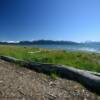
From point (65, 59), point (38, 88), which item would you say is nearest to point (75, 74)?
point (38, 88)

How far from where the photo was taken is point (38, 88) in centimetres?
908

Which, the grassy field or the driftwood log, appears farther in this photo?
the grassy field

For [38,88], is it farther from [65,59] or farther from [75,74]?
[65,59]

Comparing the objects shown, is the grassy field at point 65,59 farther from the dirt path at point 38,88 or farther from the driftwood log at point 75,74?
the dirt path at point 38,88

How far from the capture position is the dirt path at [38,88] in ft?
27.1

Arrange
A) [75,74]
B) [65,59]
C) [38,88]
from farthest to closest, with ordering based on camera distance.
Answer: [65,59], [75,74], [38,88]

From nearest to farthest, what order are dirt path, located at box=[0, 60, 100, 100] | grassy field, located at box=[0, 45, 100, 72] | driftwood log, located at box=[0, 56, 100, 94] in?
1. dirt path, located at box=[0, 60, 100, 100]
2. driftwood log, located at box=[0, 56, 100, 94]
3. grassy field, located at box=[0, 45, 100, 72]

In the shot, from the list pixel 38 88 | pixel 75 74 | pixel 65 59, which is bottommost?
pixel 65 59

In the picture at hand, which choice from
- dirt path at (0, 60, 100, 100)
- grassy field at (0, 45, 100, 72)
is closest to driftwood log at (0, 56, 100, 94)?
dirt path at (0, 60, 100, 100)

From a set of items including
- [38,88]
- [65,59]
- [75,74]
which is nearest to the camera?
[38,88]

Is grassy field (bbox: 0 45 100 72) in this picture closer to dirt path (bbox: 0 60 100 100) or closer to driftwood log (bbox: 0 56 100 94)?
driftwood log (bbox: 0 56 100 94)

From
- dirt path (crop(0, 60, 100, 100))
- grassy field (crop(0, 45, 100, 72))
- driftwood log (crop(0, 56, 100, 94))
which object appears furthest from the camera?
grassy field (crop(0, 45, 100, 72))

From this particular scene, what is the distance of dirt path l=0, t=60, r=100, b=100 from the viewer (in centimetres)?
827

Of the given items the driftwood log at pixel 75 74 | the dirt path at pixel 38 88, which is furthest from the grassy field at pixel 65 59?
the dirt path at pixel 38 88
